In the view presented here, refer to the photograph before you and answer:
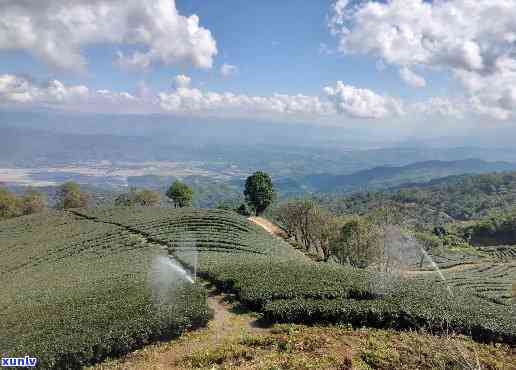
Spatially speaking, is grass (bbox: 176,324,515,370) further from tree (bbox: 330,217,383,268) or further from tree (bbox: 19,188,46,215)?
tree (bbox: 19,188,46,215)

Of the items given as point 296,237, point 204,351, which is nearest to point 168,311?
point 204,351

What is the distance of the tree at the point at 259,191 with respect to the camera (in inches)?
3172

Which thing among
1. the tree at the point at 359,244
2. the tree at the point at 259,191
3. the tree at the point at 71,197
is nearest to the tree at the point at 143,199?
the tree at the point at 71,197

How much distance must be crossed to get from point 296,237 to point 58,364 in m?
56.3

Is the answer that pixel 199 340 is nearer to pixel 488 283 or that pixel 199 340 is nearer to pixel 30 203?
pixel 488 283

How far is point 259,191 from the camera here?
8062 cm

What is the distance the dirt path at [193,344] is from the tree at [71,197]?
3215 inches

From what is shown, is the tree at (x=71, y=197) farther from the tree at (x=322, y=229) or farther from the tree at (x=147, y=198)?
the tree at (x=322, y=229)

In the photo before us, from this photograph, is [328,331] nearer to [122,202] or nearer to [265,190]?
[265,190]

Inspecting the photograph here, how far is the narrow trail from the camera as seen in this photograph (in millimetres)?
14062

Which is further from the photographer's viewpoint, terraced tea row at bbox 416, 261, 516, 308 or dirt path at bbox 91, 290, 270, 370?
terraced tea row at bbox 416, 261, 516, 308

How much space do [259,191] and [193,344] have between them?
65284 mm

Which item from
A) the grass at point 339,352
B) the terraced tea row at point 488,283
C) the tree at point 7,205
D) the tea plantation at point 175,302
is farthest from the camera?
the tree at point 7,205

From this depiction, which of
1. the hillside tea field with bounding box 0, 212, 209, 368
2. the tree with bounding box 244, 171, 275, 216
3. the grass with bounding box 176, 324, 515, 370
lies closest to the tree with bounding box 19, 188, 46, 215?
the hillside tea field with bounding box 0, 212, 209, 368
